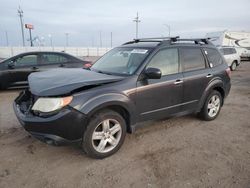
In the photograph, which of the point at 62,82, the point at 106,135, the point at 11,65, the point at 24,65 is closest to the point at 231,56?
the point at 24,65

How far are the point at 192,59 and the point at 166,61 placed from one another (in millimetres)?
776

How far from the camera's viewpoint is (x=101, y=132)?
11.8 feet

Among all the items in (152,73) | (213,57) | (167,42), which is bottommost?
(152,73)

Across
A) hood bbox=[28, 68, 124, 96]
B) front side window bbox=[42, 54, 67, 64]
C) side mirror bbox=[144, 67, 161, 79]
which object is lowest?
front side window bbox=[42, 54, 67, 64]

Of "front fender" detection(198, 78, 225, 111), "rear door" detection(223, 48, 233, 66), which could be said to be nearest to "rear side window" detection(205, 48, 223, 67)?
"front fender" detection(198, 78, 225, 111)

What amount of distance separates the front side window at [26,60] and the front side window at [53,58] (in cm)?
33

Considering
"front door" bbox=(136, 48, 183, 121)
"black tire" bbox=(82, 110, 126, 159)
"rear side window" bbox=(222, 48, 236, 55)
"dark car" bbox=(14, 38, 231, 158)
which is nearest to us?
"dark car" bbox=(14, 38, 231, 158)

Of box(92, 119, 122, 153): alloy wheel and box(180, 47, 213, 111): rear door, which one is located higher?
box(180, 47, 213, 111): rear door

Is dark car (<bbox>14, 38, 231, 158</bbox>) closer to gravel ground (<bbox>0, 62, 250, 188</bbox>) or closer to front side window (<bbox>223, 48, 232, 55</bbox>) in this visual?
gravel ground (<bbox>0, 62, 250, 188</bbox>)

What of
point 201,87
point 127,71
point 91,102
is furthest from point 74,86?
point 201,87

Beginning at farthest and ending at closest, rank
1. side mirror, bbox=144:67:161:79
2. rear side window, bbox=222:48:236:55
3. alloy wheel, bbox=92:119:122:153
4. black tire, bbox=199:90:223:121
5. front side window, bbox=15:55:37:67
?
rear side window, bbox=222:48:236:55 < front side window, bbox=15:55:37:67 < black tire, bbox=199:90:223:121 < side mirror, bbox=144:67:161:79 < alloy wheel, bbox=92:119:122:153

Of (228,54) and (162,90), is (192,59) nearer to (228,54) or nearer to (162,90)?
(162,90)

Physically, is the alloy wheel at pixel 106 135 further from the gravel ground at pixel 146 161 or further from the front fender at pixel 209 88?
the front fender at pixel 209 88

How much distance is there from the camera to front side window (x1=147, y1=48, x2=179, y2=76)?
166 inches
